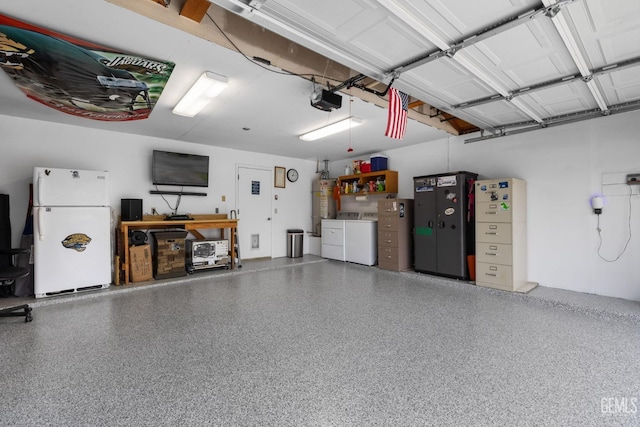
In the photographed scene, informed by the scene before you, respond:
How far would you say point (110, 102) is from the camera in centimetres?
363

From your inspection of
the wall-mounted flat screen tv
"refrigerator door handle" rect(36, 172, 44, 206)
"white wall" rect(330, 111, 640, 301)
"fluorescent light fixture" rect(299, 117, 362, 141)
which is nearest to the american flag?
"fluorescent light fixture" rect(299, 117, 362, 141)

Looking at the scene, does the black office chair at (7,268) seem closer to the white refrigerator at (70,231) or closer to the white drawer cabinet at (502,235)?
the white refrigerator at (70,231)

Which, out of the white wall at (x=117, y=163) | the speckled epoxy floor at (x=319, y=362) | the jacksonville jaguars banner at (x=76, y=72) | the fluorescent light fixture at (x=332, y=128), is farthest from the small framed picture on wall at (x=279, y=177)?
the speckled epoxy floor at (x=319, y=362)

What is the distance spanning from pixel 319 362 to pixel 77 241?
404cm

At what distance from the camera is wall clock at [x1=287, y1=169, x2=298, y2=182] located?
297 inches

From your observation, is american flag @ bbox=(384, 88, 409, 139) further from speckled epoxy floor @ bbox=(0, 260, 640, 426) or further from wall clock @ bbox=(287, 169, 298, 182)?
wall clock @ bbox=(287, 169, 298, 182)

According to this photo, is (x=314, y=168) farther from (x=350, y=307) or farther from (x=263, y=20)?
(x=263, y=20)

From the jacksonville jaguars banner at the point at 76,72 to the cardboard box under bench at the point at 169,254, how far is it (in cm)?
216

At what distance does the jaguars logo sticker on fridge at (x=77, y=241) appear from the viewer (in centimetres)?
406

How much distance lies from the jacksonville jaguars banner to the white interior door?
300 cm

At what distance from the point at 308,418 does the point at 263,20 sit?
8.53 ft

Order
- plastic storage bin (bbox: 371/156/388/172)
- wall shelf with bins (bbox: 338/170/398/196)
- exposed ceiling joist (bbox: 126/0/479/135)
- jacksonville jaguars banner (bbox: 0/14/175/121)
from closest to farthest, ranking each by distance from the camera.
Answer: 1. exposed ceiling joist (bbox: 126/0/479/135)
2. jacksonville jaguars banner (bbox: 0/14/175/121)
3. wall shelf with bins (bbox: 338/170/398/196)
4. plastic storage bin (bbox: 371/156/388/172)

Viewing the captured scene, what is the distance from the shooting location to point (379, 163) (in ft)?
21.4

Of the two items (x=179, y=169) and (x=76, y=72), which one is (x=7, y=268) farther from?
(x=179, y=169)
